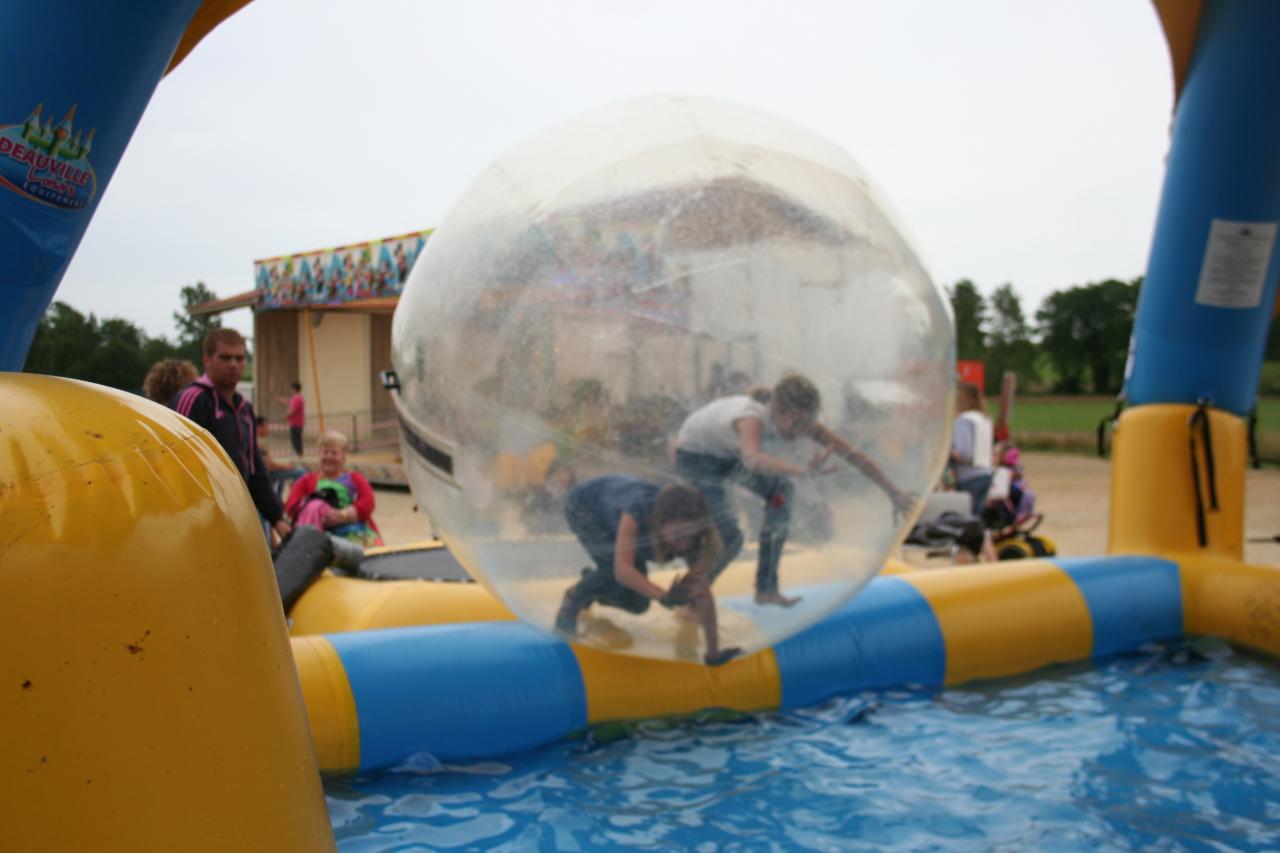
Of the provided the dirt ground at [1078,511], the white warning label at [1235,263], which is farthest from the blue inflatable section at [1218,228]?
the dirt ground at [1078,511]

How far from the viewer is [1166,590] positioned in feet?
14.8

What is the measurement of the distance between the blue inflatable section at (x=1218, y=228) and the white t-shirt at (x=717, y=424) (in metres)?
2.99

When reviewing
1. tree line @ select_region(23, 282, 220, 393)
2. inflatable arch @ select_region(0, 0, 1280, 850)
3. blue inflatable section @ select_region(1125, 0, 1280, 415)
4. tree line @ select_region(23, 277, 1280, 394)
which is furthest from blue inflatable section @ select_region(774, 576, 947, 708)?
tree line @ select_region(23, 277, 1280, 394)

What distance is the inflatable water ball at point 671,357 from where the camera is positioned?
8.80ft

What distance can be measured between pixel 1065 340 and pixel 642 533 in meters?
47.8

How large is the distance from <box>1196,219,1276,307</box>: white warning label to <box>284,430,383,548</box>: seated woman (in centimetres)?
401

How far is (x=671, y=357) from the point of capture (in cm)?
268

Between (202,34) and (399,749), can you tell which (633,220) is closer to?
(202,34)

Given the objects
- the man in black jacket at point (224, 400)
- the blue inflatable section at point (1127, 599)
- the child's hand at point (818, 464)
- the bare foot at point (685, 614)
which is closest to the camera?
the child's hand at point (818, 464)

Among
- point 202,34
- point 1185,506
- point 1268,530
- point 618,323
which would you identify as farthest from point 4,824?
point 1268,530

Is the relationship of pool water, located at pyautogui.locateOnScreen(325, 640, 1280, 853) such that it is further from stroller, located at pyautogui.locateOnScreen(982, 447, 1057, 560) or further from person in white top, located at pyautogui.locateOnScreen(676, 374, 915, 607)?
stroller, located at pyautogui.locateOnScreen(982, 447, 1057, 560)

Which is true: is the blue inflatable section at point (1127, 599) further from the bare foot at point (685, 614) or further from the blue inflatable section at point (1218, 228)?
the bare foot at point (685, 614)

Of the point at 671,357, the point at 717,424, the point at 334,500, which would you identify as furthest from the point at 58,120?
the point at 334,500

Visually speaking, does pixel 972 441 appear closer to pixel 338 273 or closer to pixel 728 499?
pixel 728 499
